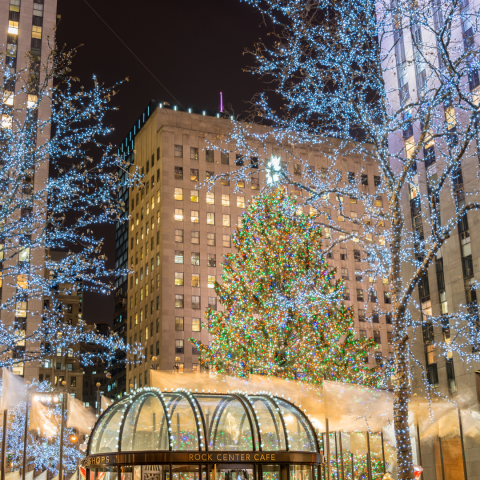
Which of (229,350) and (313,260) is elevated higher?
(313,260)

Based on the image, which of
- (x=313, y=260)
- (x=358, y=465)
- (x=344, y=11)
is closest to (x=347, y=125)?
(x=344, y=11)

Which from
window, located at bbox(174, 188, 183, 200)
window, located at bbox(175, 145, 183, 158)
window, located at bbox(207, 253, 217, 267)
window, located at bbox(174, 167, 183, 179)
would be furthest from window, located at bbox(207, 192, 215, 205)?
window, located at bbox(207, 253, 217, 267)

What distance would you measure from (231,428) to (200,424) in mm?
1271

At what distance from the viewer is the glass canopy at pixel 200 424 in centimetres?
1452

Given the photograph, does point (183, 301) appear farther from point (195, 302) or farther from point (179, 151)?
point (179, 151)

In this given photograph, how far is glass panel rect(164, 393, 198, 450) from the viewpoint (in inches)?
579

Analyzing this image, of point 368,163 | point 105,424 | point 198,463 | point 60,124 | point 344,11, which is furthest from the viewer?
point 368,163

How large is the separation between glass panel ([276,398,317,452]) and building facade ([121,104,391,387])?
2178 inches

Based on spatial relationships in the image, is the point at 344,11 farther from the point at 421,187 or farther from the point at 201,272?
the point at 201,272

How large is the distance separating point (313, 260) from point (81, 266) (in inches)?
581

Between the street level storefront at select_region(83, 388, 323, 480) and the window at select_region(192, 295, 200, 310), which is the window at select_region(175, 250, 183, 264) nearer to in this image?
the window at select_region(192, 295, 200, 310)

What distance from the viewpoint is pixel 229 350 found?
106 feet

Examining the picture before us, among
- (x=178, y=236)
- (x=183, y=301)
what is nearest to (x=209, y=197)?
(x=178, y=236)

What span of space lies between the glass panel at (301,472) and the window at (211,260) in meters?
61.0
